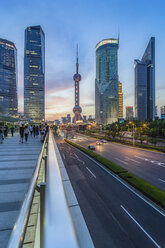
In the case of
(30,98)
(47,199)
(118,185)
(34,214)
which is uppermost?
(30,98)

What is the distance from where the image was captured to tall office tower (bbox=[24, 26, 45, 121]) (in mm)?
181125

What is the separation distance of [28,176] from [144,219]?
8872 millimetres

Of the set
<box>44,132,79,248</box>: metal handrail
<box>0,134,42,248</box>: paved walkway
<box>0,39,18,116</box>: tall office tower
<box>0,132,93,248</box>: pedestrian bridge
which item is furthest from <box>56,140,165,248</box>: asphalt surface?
<box>0,39,18,116</box>: tall office tower

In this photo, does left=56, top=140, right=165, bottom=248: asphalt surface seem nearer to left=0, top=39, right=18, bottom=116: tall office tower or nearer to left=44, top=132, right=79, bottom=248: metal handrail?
left=44, top=132, right=79, bottom=248: metal handrail

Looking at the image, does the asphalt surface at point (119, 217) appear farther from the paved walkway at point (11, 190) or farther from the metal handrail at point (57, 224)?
the metal handrail at point (57, 224)

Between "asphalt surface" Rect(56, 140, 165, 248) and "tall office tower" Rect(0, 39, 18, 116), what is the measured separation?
160 metres

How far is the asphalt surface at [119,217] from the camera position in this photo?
7854 mm

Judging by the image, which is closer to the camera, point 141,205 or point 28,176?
point 28,176

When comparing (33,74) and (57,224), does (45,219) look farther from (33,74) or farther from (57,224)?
(33,74)

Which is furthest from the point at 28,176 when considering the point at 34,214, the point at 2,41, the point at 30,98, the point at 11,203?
the point at 2,41

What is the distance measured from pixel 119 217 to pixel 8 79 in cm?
18099

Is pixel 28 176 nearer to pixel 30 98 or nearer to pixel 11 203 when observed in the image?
pixel 11 203

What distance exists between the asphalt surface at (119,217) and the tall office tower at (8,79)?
160294 mm

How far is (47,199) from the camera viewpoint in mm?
1280
